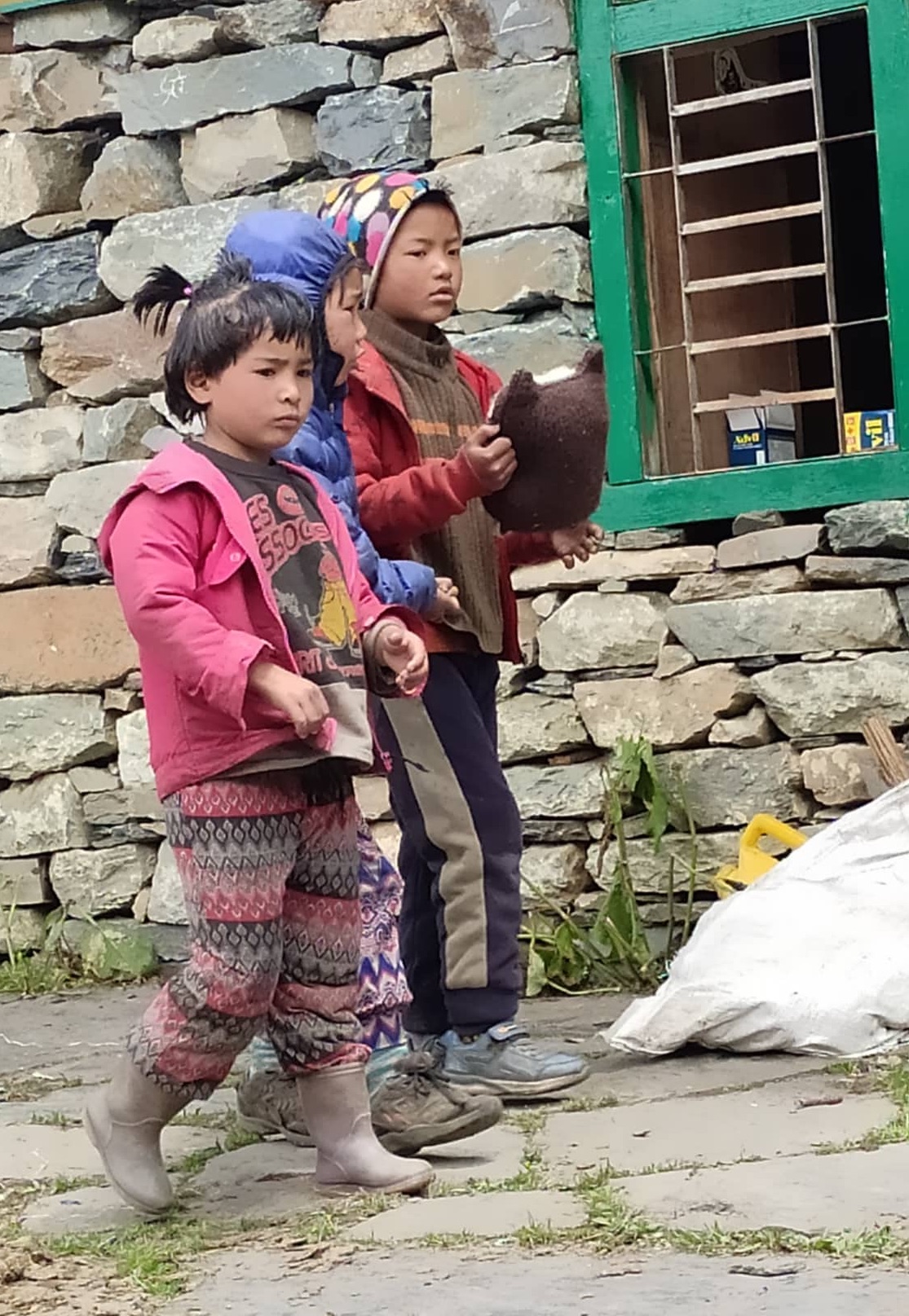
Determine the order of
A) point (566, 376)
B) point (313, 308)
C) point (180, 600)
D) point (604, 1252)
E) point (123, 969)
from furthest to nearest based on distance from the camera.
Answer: point (123, 969) < point (566, 376) < point (313, 308) < point (180, 600) < point (604, 1252)

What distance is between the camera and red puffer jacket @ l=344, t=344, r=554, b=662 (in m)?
3.38

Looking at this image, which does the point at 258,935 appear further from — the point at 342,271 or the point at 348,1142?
the point at 342,271

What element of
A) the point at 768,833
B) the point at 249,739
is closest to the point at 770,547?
the point at 768,833

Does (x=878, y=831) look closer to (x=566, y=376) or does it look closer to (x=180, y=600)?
(x=566, y=376)

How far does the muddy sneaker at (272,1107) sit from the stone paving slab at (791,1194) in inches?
27.0

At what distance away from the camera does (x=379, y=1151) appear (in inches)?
115

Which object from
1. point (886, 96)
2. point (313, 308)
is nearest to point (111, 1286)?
point (313, 308)

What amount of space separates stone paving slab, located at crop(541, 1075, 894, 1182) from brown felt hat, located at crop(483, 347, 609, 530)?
986mm

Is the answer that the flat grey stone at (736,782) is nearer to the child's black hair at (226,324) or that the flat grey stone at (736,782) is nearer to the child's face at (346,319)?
the child's face at (346,319)

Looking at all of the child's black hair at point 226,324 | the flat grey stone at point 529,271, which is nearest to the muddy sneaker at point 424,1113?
the child's black hair at point 226,324

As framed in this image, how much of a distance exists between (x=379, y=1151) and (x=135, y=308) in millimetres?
1363

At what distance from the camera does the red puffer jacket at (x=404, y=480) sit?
3.38 metres

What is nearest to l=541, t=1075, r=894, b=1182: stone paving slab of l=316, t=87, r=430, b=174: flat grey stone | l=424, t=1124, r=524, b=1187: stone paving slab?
l=424, t=1124, r=524, b=1187: stone paving slab

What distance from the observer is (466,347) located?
199 inches
